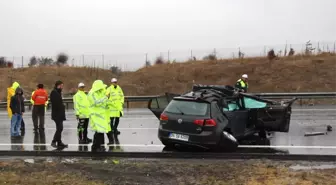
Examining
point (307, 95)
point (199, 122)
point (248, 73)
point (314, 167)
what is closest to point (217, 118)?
point (199, 122)

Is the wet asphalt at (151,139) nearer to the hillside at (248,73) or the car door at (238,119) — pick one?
the car door at (238,119)

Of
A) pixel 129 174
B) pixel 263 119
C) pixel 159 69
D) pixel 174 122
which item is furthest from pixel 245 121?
pixel 159 69

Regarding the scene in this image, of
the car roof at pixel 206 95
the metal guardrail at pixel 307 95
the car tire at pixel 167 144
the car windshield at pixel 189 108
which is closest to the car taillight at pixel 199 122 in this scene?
the car windshield at pixel 189 108

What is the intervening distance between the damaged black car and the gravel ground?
571mm

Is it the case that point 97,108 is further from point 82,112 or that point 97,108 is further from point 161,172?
point 161,172

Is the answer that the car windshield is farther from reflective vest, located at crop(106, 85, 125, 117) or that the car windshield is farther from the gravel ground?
reflective vest, located at crop(106, 85, 125, 117)

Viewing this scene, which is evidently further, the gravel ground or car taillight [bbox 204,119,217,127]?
car taillight [bbox 204,119,217,127]

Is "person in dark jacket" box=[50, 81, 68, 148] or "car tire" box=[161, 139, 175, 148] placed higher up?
"person in dark jacket" box=[50, 81, 68, 148]

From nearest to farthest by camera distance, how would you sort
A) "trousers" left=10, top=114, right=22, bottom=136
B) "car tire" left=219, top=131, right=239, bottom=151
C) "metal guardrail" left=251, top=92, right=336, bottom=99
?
"car tire" left=219, top=131, right=239, bottom=151 < "trousers" left=10, top=114, right=22, bottom=136 < "metal guardrail" left=251, top=92, right=336, bottom=99

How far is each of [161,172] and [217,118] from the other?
76.9 inches

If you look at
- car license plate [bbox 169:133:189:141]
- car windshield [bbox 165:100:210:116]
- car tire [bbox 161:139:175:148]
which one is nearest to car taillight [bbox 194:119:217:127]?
car windshield [bbox 165:100:210:116]

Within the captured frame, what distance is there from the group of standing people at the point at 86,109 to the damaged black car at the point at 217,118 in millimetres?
1440

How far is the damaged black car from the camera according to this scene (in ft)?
26.8

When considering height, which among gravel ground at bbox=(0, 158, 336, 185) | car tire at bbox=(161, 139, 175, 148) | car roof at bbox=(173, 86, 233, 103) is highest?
car roof at bbox=(173, 86, 233, 103)
